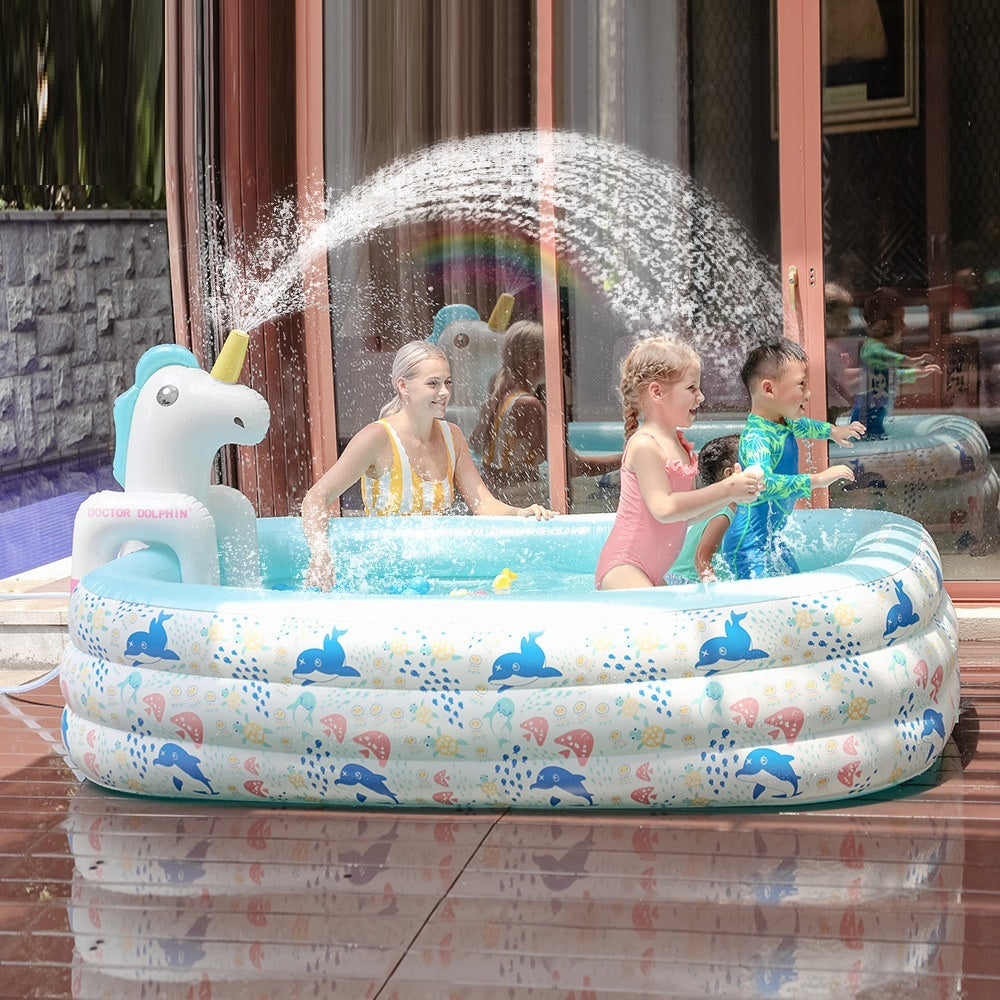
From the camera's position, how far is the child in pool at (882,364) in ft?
16.8

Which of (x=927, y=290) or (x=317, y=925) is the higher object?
(x=927, y=290)

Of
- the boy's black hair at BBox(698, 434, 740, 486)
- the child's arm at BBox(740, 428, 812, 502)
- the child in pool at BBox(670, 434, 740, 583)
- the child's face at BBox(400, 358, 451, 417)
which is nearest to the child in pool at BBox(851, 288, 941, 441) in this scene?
the boy's black hair at BBox(698, 434, 740, 486)

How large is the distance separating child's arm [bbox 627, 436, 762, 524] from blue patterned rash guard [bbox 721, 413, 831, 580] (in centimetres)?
35

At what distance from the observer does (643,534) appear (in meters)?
3.67

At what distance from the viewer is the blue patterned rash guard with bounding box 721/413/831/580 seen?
12.5 ft

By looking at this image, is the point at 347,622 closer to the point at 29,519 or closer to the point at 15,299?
the point at 29,519

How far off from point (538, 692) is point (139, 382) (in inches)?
64.8

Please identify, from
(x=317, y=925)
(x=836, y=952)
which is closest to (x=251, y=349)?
(x=317, y=925)

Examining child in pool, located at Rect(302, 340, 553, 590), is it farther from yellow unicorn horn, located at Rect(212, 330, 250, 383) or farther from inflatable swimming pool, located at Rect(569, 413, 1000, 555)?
inflatable swimming pool, located at Rect(569, 413, 1000, 555)

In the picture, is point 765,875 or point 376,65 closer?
point 765,875

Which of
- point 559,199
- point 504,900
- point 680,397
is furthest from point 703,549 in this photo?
point 559,199

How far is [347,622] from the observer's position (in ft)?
10.6

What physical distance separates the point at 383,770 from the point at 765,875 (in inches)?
34.6

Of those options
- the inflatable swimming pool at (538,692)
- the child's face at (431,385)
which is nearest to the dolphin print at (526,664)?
the inflatable swimming pool at (538,692)
